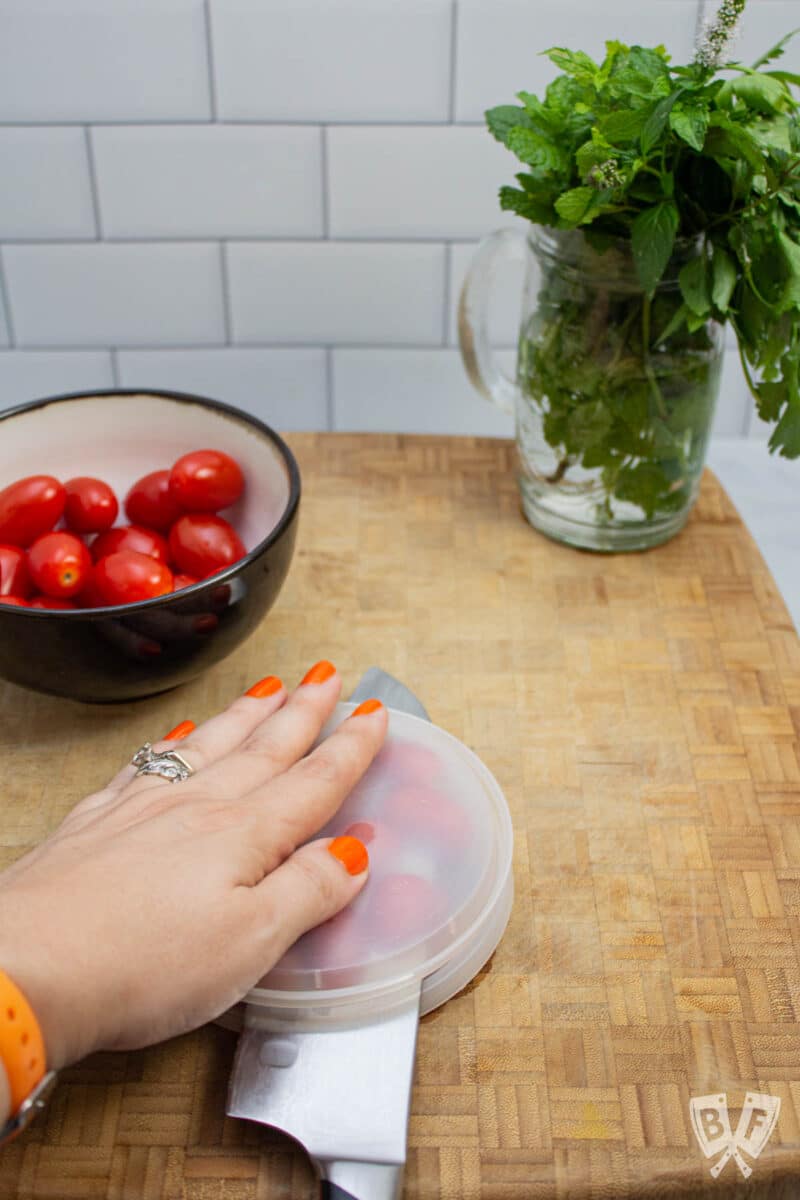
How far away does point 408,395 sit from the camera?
1.27 metres

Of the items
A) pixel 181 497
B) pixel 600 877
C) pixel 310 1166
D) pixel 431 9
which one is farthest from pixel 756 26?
pixel 310 1166

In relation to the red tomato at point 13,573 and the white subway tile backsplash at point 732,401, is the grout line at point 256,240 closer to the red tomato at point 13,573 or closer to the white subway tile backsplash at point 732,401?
the white subway tile backsplash at point 732,401

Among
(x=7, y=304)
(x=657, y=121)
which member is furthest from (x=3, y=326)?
(x=657, y=121)

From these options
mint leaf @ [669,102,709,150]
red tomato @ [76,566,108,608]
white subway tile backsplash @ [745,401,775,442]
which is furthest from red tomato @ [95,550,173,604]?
white subway tile backsplash @ [745,401,775,442]

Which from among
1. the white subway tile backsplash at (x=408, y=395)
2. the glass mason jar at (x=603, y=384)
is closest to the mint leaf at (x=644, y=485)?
the glass mason jar at (x=603, y=384)

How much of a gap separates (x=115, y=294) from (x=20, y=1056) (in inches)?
36.0

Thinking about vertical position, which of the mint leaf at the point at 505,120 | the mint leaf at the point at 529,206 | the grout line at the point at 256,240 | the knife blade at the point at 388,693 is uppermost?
the mint leaf at the point at 505,120

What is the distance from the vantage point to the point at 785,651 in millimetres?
834

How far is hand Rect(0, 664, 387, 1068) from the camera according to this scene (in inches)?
19.1

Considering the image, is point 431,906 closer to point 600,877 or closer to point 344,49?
point 600,877

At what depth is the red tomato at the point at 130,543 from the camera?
2.59ft

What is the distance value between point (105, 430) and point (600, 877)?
503 millimetres

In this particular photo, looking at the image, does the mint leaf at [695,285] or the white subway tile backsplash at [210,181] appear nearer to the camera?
the mint leaf at [695,285]

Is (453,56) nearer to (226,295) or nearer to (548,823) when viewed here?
(226,295)
